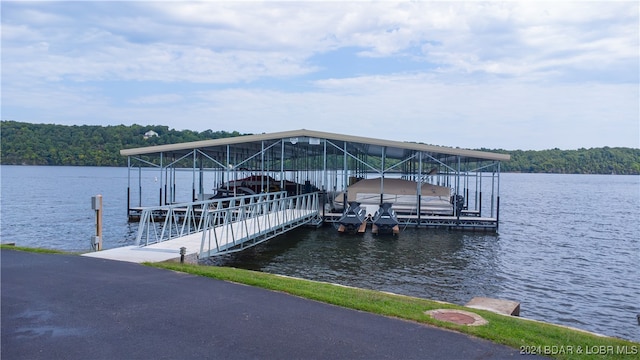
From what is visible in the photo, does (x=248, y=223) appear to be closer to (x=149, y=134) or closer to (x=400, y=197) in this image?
(x=400, y=197)

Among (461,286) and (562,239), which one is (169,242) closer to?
(461,286)

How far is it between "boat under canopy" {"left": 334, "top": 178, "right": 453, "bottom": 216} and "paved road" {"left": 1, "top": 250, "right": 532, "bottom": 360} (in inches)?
870

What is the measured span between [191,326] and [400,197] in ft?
83.8

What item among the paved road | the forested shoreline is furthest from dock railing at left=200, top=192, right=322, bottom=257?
the forested shoreline

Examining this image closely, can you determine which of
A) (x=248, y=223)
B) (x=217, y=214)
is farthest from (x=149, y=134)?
(x=217, y=214)

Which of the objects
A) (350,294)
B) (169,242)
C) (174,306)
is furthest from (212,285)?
(169,242)

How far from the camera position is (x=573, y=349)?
686 cm

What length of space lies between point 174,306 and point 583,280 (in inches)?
587

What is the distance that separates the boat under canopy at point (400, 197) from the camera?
3097 centimetres

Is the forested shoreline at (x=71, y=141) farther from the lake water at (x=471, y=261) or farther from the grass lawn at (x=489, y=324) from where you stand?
the grass lawn at (x=489, y=324)

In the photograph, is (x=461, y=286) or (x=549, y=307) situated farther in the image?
(x=461, y=286)

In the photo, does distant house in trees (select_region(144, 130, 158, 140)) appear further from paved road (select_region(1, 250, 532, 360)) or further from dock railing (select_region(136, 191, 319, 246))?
paved road (select_region(1, 250, 532, 360))

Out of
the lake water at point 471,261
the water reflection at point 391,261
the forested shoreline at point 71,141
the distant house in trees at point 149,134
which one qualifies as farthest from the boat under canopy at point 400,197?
the distant house in trees at point 149,134

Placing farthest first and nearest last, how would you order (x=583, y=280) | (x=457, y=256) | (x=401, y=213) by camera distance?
(x=401, y=213)
(x=457, y=256)
(x=583, y=280)
